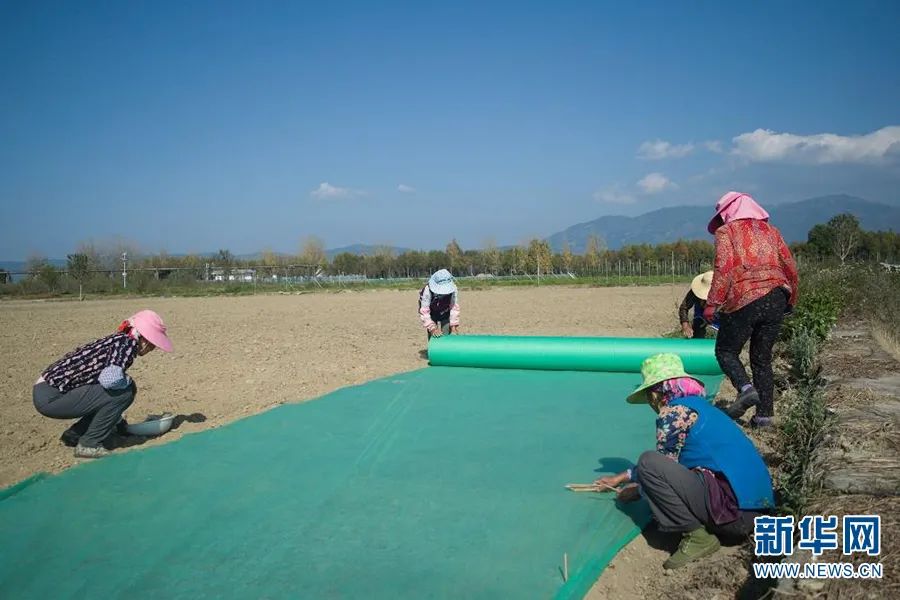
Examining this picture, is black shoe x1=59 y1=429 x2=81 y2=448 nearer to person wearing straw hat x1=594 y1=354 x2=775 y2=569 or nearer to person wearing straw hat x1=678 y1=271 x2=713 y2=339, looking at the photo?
person wearing straw hat x1=594 y1=354 x2=775 y2=569

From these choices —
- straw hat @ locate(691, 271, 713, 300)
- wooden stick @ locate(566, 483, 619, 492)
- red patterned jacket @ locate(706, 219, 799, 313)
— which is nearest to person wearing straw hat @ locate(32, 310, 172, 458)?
wooden stick @ locate(566, 483, 619, 492)

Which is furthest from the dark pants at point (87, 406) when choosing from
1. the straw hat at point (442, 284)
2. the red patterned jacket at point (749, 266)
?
the red patterned jacket at point (749, 266)

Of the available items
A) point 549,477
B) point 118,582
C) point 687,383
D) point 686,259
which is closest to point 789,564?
point 687,383

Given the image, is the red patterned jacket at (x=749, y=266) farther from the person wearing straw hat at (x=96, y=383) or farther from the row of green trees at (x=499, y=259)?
the row of green trees at (x=499, y=259)

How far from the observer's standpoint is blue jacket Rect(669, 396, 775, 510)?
9.64ft

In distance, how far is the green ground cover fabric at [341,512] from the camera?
116 inches

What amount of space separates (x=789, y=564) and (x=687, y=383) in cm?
101

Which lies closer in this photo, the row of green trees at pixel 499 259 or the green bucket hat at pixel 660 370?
the green bucket hat at pixel 660 370

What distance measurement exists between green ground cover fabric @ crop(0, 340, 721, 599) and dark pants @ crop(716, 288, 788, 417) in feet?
2.64

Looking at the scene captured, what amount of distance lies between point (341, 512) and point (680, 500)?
5.89ft

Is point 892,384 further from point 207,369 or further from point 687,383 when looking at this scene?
point 207,369

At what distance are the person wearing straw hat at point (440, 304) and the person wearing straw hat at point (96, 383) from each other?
3.83 metres

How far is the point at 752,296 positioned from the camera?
4383mm

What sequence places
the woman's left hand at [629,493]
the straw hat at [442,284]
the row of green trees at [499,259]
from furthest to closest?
the row of green trees at [499,259] → the straw hat at [442,284] → the woman's left hand at [629,493]
